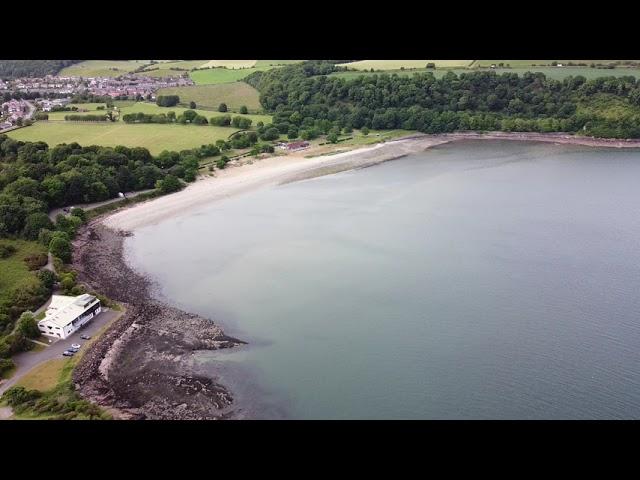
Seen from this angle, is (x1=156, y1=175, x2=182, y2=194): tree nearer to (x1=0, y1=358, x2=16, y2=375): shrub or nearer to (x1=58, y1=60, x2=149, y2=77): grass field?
(x1=0, y1=358, x2=16, y2=375): shrub

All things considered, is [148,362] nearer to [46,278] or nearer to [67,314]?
[67,314]

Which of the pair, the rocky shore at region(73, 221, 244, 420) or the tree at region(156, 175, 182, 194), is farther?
the tree at region(156, 175, 182, 194)

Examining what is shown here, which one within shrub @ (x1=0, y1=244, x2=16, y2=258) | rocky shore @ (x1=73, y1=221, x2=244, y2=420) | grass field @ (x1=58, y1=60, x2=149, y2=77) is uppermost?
grass field @ (x1=58, y1=60, x2=149, y2=77)

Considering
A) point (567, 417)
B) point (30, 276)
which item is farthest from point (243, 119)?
point (567, 417)

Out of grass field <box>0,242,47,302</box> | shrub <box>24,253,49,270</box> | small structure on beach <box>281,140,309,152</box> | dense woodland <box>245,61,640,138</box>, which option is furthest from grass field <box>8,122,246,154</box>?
shrub <box>24,253,49,270</box>

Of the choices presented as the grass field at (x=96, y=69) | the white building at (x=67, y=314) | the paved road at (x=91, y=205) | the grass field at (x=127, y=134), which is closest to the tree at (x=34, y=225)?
the paved road at (x=91, y=205)

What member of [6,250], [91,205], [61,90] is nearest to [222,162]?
[91,205]

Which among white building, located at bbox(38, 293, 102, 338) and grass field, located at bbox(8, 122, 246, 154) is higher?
grass field, located at bbox(8, 122, 246, 154)
